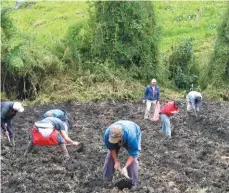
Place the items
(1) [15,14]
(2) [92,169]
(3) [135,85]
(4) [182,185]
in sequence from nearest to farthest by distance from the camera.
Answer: (4) [182,185] < (2) [92,169] < (3) [135,85] < (1) [15,14]

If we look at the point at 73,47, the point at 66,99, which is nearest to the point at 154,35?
→ the point at 73,47

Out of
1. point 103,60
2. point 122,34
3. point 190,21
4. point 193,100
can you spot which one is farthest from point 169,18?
point 193,100

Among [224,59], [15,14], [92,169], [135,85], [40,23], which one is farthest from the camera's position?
[15,14]

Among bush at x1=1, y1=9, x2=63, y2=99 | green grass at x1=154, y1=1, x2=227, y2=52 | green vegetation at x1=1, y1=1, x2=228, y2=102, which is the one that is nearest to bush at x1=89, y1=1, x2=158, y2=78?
green vegetation at x1=1, y1=1, x2=228, y2=102

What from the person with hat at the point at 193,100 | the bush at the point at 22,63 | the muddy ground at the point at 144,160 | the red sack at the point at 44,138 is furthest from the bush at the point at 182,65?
the red sack at the point at 44,138

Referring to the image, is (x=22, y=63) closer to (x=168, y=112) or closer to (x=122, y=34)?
(x=122, y=34)

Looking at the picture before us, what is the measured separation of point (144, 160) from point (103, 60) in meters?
10.9

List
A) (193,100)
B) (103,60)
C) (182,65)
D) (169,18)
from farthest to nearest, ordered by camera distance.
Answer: (169,18), (182,65), (103,60), (193,100)

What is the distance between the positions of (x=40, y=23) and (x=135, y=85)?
459 inches

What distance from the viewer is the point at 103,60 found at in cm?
2166

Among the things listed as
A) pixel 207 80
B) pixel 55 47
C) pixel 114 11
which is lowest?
pixel 207 80

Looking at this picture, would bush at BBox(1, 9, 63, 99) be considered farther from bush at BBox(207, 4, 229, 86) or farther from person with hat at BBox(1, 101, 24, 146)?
person with hat at BBox(1, 101, 24, 146)

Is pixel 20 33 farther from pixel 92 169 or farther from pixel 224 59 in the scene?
pixel 92 169

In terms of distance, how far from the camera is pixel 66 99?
19.3 metres
